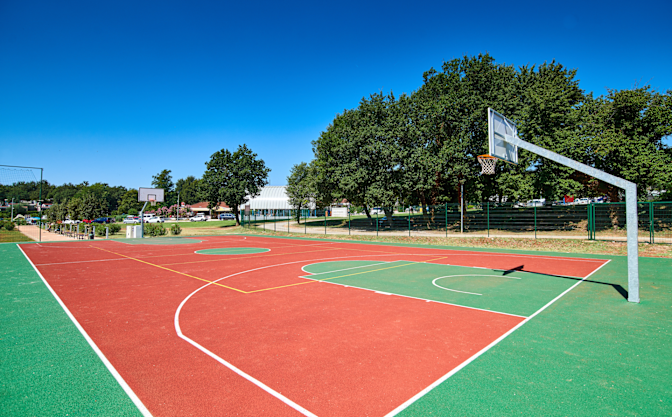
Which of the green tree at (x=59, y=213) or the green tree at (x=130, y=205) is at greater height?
the green tree at (x=130, y=205)

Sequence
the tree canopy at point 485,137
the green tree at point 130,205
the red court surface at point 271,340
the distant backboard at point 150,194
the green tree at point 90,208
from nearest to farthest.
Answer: the red court surface at point 271,340 → the tree canopy at point 485,137 → the distant backboard at point 150,194 → the green tree at point 90,208 → the green tree at point 130,205

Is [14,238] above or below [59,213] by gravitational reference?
below

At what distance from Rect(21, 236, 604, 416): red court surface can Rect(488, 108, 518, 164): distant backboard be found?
4.59m

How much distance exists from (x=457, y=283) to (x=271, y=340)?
6742mm

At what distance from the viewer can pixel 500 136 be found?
966cm

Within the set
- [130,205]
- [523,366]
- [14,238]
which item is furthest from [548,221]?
[130,205]

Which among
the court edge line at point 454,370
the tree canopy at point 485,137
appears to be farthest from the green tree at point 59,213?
the court edge line at point 454,370

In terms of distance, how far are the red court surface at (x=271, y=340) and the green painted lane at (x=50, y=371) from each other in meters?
0.27

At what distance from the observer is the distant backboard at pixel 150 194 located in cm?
3724

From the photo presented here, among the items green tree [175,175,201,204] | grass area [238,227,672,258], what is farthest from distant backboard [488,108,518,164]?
green tree [175,175,201,204]

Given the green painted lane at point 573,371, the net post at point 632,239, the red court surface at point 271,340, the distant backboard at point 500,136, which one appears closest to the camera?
the green painted lane at point 573,371

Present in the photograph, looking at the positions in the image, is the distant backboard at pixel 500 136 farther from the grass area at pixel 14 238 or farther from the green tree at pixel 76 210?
the green tree at pixel 76 210

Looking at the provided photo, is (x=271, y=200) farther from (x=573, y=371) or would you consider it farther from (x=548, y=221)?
(x=573, y=371)

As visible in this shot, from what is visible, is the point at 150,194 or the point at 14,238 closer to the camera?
the point at 14,238
